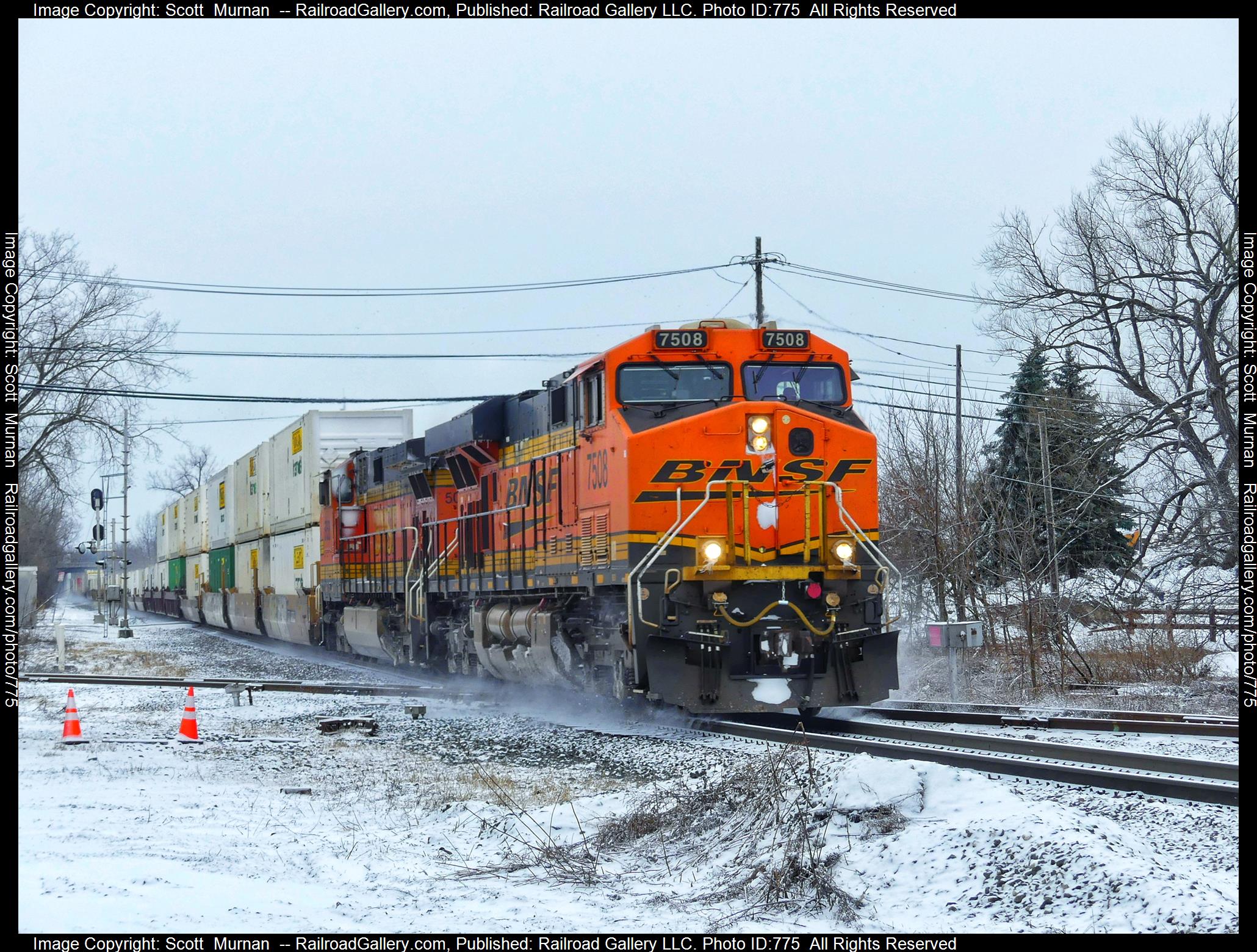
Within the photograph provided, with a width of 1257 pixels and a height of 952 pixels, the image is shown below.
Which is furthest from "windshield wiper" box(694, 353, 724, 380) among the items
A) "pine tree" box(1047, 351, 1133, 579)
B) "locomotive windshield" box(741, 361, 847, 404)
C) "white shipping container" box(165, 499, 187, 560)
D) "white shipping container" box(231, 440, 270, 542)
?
"white shipping container" box(165, 499, 187, 560)

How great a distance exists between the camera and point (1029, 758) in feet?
29.5

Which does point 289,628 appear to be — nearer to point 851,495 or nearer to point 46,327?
point 46,327

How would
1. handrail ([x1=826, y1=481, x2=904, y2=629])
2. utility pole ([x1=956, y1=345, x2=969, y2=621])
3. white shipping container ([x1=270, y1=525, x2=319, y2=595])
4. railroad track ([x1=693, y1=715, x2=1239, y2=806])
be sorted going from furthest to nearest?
white shipping container ([x1=270, y1=525, x2=319, y2=595]) < utility pole ([x1=956, y1=345, x2=969, y2=621]) < handrail ([x1=826, y1=481, x2=904, y2=629]) < railroad track ([x1=693, y1=715, x2=1239, y2=806])

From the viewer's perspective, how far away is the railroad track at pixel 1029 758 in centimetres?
725

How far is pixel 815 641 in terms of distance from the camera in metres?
11.7

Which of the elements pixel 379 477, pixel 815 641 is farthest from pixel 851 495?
pixel 379 477

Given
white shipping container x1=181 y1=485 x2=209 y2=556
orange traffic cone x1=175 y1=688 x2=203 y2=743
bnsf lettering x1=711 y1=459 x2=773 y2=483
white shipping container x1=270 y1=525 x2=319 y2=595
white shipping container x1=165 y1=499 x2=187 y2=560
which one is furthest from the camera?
white shipping container x1=165 y1=499 x2=187 y2=560

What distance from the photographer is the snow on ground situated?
563 centimetres

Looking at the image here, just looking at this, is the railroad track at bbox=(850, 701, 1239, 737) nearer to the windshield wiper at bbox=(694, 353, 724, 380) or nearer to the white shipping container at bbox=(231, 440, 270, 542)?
the windshield wiper at bbox=(694, 353, 724, 380)

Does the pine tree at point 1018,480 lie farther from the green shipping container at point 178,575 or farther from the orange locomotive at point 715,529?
the green shipping container at point 178,575

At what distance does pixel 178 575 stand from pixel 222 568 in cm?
1477

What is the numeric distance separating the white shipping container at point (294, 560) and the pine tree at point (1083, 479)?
1584 centimetres

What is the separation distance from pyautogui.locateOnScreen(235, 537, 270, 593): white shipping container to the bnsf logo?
76.0 ft

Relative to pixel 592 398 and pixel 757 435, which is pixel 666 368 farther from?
pixel 757 435
